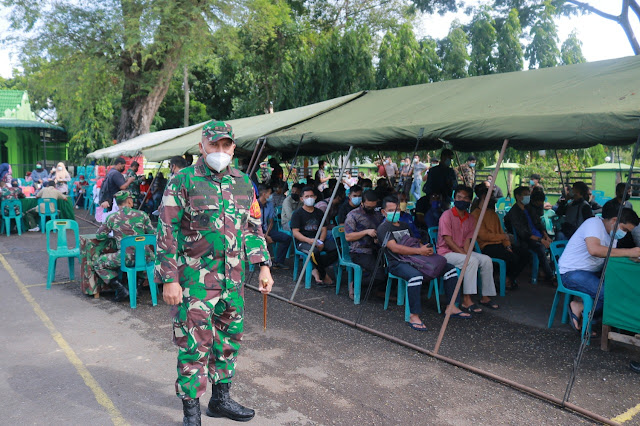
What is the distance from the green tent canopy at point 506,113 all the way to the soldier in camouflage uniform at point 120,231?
2.40 metres

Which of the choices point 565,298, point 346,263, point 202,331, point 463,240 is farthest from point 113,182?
point 565,298

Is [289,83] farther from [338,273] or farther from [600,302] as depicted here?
[600,302]

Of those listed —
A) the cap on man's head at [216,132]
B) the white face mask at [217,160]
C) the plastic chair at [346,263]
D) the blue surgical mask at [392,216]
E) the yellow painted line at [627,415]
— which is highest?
the cap on man's head at [216,132]

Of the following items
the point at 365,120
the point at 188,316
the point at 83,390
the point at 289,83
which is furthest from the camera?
the point at 289,83

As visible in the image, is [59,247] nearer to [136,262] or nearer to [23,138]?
[136,262]

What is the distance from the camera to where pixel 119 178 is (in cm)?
1048

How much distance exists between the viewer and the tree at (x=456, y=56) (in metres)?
17.3

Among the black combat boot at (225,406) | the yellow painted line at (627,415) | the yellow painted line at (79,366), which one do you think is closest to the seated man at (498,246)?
the yellow painted line at (627,415)

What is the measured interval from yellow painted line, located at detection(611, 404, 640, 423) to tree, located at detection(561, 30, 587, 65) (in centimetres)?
1482

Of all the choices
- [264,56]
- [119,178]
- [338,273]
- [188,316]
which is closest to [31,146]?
[264,56]

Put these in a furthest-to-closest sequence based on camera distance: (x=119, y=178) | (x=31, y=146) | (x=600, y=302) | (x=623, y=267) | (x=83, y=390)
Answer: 1. (x=31, y=146)
2. (x=119, y=178)
3. (x=600, y=302)
4. (x=623, y=267)
5. (x=83, y=390)

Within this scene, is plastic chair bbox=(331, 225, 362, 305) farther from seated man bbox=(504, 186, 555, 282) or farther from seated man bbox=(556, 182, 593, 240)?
seated man bbox=(556, 182, 593, 240)

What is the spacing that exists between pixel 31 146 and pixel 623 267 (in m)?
32.2

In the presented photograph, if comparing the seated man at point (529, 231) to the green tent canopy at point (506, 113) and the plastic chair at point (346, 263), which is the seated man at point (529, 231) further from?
the plastic chair at point (346, 263)
